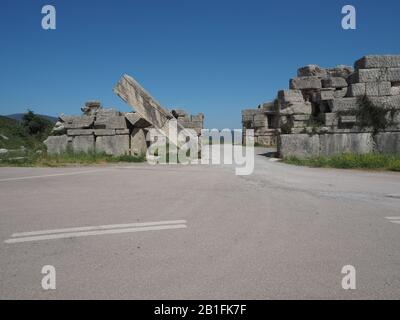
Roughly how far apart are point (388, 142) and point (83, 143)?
38.6 feet

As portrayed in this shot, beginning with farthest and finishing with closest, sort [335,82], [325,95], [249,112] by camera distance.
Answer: [249,112]
[335,82]
[325,95]

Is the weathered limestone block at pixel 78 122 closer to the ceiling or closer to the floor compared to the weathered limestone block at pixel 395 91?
closer to the floor

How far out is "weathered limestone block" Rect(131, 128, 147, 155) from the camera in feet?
50.1

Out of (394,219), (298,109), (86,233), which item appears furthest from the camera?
(298,109)

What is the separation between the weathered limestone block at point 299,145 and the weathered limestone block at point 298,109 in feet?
9.68

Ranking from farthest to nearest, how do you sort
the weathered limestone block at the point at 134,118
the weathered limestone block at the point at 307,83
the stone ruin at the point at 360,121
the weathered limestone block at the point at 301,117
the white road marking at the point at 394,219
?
the weathered limestone block at the point at 307,83 → the weathered limestone block at the point at 301,117 → the weathered limestone block at the point at 134,118 → the stone ruin at the point at 360,121 → the white road marking at the point at 394,219

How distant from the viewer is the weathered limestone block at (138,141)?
15.3 metres

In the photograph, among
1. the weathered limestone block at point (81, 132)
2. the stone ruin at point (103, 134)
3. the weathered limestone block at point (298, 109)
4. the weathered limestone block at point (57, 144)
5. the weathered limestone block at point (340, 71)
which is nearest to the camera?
the stone ruin at point (103, 134)

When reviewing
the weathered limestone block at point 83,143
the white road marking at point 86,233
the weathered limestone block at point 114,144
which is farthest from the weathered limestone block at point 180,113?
the white road marking at point 86,233

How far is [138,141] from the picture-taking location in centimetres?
1545

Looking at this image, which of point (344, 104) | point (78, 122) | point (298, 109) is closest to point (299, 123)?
point (298, 109)

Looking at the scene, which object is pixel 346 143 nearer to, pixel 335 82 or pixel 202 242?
pixel 335 82

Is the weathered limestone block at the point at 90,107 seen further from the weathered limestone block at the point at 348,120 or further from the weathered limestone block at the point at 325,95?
the weathered limestone block at the point at 348,120

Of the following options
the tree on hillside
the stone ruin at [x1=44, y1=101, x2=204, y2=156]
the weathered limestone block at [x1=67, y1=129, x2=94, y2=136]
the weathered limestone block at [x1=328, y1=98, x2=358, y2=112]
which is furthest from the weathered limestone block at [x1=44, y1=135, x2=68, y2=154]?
the tree on hillside
